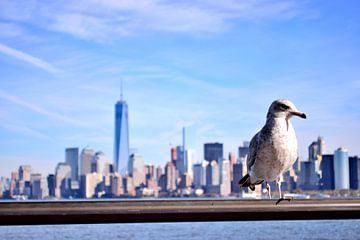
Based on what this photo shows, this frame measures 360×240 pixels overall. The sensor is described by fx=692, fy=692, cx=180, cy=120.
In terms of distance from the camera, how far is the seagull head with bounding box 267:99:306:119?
3205 millimetres

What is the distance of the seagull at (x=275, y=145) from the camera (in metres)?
3.24

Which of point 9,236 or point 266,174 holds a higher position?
point 266,174

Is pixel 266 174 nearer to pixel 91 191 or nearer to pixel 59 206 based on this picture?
pixel 59 206

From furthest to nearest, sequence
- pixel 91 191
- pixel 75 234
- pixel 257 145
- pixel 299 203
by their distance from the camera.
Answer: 1. pixel 91 191
2. pixel 75 234
3. pixel 257 145
4. pixel 299 203

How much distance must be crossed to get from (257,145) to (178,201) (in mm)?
1418

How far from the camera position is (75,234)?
94.2 feet

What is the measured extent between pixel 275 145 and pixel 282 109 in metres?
0.21

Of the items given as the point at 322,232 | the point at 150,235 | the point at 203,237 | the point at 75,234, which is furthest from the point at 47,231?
the point at 322,232

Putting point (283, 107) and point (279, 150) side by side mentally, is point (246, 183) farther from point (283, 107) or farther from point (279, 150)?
point (283, 107)

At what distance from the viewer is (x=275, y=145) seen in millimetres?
3350

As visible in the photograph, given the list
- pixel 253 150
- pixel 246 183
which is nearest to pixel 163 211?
pixel 253 150

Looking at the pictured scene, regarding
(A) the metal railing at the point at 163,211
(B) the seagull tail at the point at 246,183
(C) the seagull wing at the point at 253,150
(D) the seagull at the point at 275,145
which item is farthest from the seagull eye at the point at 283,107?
(A) the metal railing at the point at 163,211

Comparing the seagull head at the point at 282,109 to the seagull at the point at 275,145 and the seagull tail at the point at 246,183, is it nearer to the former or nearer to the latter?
the seagull at the point at 275,145

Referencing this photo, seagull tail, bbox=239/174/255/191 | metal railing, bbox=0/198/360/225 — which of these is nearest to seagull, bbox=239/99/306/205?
seagull tail, bbox=239/174/255/191
